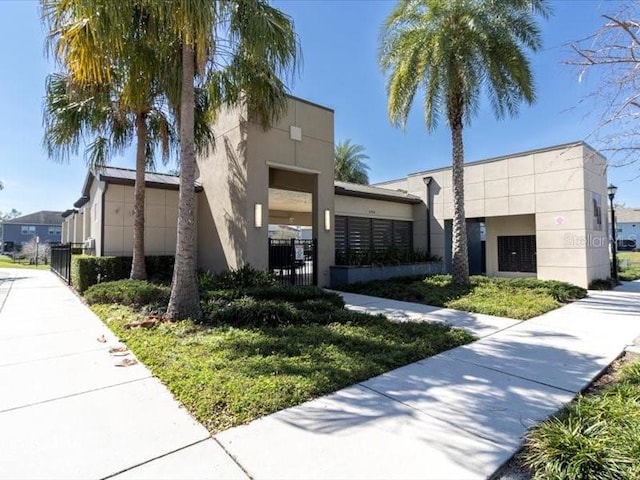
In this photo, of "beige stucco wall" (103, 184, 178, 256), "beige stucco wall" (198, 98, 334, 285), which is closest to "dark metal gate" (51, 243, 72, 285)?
"beige stucco wall" (103, 184, 178, 256)

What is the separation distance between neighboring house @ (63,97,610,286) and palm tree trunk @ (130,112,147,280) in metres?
1.64

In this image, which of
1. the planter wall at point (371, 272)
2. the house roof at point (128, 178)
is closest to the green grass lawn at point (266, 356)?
the planter wall at point (371, 272)

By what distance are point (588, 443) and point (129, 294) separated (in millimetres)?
8242

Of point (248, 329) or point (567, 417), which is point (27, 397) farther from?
point (567, 417)

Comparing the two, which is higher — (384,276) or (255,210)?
(255,210)

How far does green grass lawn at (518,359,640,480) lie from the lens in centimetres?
230

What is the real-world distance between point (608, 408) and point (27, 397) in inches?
227

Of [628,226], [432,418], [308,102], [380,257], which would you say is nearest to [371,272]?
[380,257]

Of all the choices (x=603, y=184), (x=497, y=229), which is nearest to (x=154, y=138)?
(x=497, y=229)

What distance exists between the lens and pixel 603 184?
1434cm

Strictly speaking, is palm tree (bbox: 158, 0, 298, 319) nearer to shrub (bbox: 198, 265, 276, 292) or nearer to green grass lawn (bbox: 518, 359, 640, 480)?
shrub (bbox: 198, 265, 276, 292)

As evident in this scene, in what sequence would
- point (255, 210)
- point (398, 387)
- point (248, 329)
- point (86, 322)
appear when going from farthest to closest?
1. point (255, 210)
2. point (86, 322)
3. point (248, 329)
4. point (398, 387)

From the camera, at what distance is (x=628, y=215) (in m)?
51.8

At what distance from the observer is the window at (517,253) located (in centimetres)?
1505
